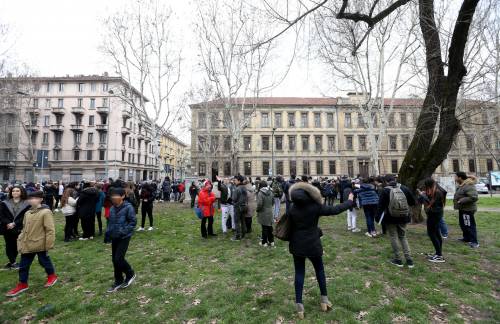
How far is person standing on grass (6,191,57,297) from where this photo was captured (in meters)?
4.47

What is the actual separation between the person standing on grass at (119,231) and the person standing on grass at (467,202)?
7.89 metres

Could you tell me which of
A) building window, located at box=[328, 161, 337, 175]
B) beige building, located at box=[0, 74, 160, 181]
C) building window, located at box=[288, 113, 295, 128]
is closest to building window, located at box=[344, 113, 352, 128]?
building window, located at box=[328, 161, 337, 175]

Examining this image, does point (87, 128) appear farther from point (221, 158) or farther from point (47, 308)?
point (47, 308)

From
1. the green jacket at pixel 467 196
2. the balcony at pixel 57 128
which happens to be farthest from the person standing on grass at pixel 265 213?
the balcony at pixel 57 128

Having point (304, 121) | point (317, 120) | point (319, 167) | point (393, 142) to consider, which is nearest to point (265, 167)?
point (319, 167)

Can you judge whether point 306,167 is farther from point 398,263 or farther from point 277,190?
point 398,263

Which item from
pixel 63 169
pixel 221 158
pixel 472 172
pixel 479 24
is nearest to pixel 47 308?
pixel 479 24

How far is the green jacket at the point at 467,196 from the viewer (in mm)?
6523

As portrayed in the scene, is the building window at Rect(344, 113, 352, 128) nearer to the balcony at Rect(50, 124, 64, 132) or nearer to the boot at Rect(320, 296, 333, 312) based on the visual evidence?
the boot at Rect(320, 296, 333, 312)

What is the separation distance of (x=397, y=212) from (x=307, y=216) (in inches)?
108

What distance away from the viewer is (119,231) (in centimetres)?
443

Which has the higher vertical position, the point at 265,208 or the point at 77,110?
the point at 77,110

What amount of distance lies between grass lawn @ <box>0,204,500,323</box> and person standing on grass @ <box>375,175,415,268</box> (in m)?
0.33

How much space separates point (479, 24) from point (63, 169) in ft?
182
